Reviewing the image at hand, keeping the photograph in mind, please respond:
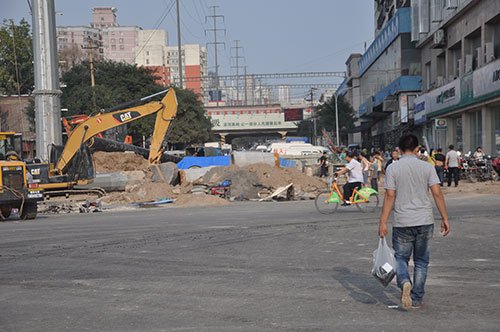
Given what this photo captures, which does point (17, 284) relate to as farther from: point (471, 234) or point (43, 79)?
point (43, 79)

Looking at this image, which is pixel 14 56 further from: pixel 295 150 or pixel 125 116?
pixel 125 116

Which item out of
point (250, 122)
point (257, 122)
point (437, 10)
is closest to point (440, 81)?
point (437, 10)

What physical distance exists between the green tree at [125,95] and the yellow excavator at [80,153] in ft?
88.5

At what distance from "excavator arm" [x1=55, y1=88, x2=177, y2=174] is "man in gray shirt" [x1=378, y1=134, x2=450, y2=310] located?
2339 centimetres

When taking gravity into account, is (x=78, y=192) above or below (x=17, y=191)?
below

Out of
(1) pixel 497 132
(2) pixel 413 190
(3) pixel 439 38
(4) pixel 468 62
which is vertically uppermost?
(3) pixel 439 38

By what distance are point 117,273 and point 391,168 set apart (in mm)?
4630

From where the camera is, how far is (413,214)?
7.46 m

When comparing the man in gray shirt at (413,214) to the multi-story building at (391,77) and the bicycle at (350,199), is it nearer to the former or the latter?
the bicycle at (350,199)

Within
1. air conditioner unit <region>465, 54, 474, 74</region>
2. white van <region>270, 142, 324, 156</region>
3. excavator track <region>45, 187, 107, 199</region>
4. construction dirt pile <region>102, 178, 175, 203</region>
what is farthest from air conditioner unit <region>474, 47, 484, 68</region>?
excavator track <region>45, 187, 107, 199</region>

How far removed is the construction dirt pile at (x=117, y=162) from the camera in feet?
113

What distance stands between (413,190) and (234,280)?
9.91 ft

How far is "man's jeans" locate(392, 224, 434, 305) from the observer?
24.4ft

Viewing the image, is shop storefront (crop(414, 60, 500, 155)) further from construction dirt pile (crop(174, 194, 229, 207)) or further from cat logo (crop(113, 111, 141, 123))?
cat logo (crop(113, 111, 141, 123))
